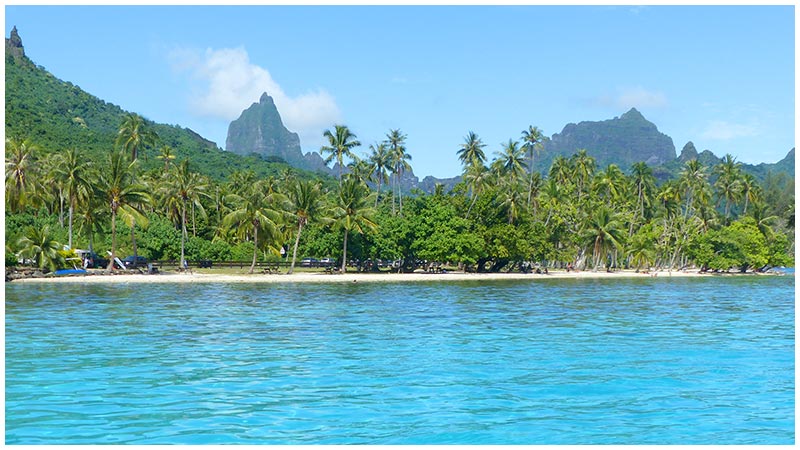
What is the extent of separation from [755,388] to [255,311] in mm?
24481

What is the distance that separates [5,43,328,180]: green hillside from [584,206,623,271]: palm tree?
6160 centimetres

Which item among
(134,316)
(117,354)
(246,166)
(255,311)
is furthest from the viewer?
(246,166)

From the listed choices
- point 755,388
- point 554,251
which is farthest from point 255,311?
point 554,251

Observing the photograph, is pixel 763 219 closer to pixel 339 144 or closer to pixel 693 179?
pixel 693 179

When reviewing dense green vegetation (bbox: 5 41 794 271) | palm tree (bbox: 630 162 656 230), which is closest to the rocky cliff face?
dense green vegetation (bbox: 5 41 794 271)

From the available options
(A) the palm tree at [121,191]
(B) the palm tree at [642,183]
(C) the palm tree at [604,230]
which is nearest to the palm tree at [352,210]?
(A) the palm tree at [121,191]

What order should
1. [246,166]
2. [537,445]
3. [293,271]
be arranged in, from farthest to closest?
[246,166] → [293,271] → [537,445]

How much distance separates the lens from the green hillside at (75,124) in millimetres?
117688

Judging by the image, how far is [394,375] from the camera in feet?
64.7

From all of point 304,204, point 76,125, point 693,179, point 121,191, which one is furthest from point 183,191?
point 76,125

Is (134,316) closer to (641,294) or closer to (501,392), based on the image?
(501,392)

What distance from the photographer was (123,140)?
3462 inches

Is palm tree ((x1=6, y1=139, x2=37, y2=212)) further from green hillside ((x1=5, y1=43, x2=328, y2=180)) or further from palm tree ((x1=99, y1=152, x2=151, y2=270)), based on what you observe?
green hillside ((x1=5, y1=43, x2=328, y2=180))

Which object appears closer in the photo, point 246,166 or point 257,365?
point 257,365
